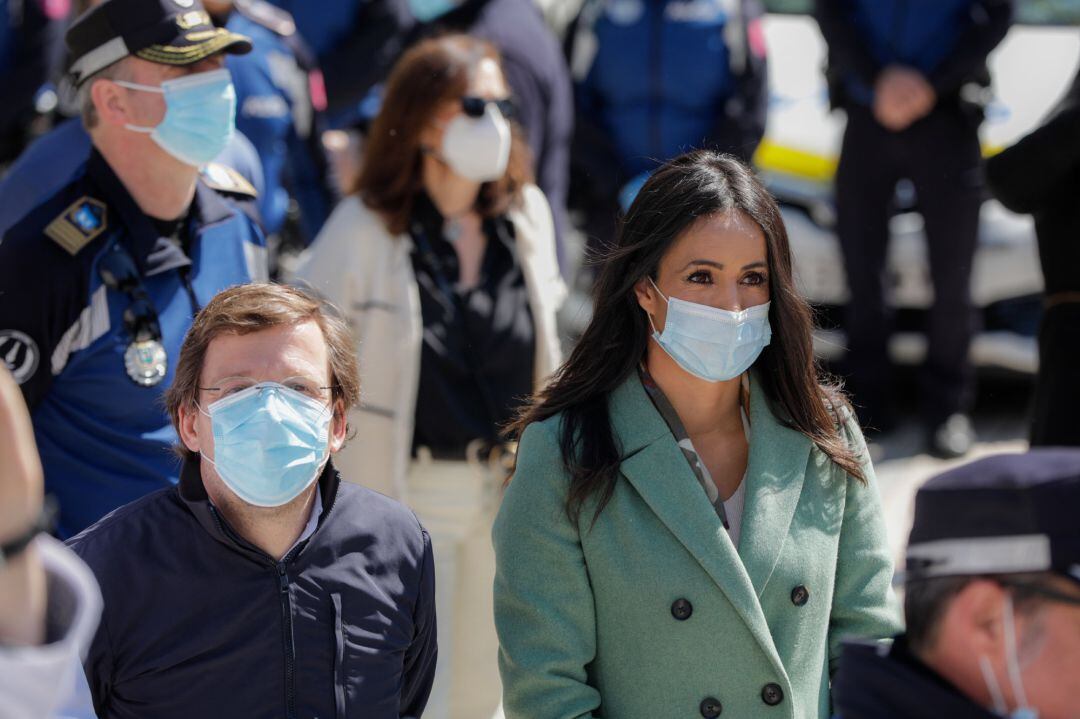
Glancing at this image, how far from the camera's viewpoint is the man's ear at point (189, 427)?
9.63 feet

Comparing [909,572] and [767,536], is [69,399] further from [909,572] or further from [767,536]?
[909,572]

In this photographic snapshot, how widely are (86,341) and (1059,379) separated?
2546 mm

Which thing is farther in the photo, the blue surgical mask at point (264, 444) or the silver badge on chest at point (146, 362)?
the silver badge on chest at point (146, 362)

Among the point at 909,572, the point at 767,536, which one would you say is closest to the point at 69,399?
the point at 767,536

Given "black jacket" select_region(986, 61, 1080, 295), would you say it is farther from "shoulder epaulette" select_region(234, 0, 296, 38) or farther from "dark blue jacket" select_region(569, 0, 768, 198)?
"shoulder epaulette" select_region(234, 0, 296, 38)

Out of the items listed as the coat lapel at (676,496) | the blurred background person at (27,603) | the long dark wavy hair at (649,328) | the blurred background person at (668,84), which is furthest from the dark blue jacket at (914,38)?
the blurred background person at (27,603)

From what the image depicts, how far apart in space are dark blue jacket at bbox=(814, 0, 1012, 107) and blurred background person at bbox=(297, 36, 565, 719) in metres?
2.58

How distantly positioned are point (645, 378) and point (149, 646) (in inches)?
43.2

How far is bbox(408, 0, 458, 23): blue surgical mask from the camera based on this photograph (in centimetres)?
652

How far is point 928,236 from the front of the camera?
6.77 meters

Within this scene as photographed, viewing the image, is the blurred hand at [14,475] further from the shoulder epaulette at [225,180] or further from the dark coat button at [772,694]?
the shoulder epaulette at [225,180]

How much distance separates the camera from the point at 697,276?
10.1 ft

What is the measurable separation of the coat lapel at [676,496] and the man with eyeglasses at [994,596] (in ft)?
2.46

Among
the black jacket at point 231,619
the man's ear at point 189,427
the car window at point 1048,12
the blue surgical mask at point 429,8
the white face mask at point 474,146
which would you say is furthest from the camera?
the car window at point 1048,12
